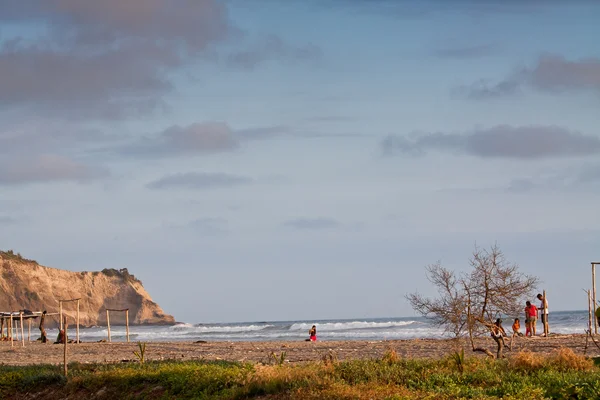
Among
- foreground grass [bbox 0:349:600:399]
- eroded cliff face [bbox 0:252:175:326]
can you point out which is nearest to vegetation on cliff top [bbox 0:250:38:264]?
eroded cliff face [bbox 0:252:175:326]

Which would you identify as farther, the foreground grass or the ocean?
the ocean

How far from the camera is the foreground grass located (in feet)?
39.2

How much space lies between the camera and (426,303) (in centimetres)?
1919

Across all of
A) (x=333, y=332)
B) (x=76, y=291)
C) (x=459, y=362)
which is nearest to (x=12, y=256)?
(x=76, y=291)

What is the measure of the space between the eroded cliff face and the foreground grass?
89.4 meters

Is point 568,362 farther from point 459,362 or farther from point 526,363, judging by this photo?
point 459,362

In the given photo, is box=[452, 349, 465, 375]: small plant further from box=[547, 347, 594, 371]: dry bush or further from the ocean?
the ocean

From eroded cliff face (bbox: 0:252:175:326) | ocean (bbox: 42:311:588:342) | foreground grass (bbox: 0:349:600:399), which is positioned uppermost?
eroded cliff face (bbox: 0:252:175:326)

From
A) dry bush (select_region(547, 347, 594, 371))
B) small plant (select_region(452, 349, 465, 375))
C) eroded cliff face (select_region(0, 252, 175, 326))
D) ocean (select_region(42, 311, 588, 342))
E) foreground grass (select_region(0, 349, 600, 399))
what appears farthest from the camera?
eroded cliff face (select_region(0, 252, 175, 326))

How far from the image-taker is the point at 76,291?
381ft

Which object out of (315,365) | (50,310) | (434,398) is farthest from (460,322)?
(50,310)

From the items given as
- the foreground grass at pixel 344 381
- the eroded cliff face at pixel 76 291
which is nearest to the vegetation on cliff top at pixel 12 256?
the eroded cliff face at pixel 76 291

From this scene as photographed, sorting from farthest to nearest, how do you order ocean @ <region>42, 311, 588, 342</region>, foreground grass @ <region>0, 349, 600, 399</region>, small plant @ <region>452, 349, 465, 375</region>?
ocean @ <region>42, 311, 588, 342</region>, small plant @ <region>452, 349, 465, 375</region>, foreground grass @ <region>0, 349, 600, 399</region>

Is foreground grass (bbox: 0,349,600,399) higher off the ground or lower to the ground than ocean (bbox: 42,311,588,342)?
higher
